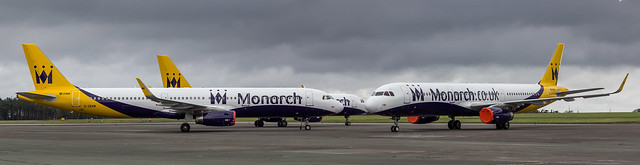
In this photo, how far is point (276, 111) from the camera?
172 ft

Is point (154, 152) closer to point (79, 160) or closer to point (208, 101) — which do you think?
point (79, 160)

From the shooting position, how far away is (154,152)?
22.8 m

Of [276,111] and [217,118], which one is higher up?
[276,111]

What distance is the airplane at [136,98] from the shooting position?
5081 cm

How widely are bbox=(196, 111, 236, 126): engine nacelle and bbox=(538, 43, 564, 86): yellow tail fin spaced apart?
28.2 meters

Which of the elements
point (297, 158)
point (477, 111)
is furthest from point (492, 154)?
point (477, 111)

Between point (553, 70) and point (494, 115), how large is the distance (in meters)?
15.2

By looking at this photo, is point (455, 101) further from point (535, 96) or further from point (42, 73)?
point (42, 73)

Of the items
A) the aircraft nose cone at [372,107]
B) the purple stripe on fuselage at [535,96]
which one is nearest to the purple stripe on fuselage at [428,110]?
the aircraft nose cone at [372,107]

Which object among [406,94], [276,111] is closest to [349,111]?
[276,111]

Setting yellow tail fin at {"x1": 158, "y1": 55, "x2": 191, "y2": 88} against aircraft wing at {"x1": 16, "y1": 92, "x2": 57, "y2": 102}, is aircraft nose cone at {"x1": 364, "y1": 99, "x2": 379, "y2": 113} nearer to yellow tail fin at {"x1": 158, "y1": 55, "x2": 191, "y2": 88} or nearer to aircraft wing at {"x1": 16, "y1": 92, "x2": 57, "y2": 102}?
aircraft wing at {"x1": 16, "y1": 92, "x2": 57, "y2": 102}

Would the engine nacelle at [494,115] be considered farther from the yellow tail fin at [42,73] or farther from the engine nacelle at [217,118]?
the yellow tail fin at [42,73]

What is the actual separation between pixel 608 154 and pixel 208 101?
34292 millimetres

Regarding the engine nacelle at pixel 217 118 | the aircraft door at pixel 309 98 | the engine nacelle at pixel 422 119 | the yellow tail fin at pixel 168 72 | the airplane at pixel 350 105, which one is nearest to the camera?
the engine nacelle at pixel 217 118
